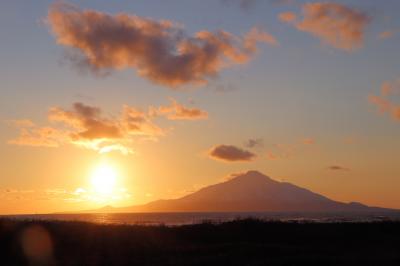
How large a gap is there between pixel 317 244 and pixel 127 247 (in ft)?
43.9

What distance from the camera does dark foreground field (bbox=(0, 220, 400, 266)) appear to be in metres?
30.6

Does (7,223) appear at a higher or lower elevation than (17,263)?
higher

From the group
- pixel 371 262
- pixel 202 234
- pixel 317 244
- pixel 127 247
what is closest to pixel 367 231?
pixel 317 244

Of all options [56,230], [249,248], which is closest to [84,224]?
[56,230]

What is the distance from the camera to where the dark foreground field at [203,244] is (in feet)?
100

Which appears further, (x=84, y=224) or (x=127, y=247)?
(x=84, y=224)

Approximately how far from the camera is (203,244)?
39.2 m

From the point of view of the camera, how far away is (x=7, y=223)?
144 ft

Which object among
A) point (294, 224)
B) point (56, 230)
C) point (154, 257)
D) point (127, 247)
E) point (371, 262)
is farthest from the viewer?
point (294, 224)

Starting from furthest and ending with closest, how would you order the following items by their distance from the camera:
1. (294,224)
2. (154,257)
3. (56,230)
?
1. (294,224)
2. (56,230)
3. (154,257)

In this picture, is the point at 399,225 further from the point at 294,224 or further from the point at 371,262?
the point at 371,262

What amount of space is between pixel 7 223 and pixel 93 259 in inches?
592

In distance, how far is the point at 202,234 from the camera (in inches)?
1729

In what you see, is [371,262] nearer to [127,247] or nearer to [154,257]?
[154,257]
